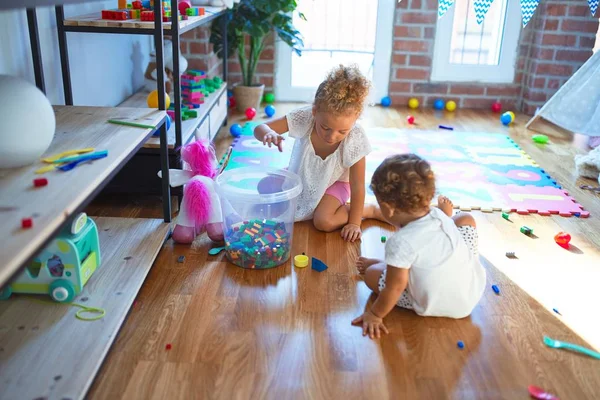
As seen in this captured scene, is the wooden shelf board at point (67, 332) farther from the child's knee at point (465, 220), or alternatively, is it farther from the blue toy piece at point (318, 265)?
the child's knee at point (465, 220)

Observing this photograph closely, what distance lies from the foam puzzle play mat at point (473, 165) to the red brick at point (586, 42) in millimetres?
989

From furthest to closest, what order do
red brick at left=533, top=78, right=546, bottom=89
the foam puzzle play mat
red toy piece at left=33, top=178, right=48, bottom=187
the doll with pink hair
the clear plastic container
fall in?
red brick at left=533, top=78, right=546, bottom=89, the foam puzzle play mat, the doll with pink hair, the clear plastic container, red toy piece at left=33, top=178, right=48, bottom=187

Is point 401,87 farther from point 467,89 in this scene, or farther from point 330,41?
point 330,41

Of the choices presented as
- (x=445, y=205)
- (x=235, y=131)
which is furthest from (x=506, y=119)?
(x=445, y=205)

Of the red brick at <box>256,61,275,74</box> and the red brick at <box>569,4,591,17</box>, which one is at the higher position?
the red brick at <box>569,4,591,17</box>

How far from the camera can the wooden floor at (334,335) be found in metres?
1.31

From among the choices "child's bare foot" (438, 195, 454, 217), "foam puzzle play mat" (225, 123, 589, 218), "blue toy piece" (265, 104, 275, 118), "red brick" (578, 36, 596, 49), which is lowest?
"foam puzzle play mat" (225, 123, 589, 218)

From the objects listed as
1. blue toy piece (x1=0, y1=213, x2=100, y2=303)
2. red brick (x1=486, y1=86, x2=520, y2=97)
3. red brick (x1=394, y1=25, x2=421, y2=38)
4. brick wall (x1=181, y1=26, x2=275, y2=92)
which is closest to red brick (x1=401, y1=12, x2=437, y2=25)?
red brick (x1=394, y1=25, x2=421, y2=38)

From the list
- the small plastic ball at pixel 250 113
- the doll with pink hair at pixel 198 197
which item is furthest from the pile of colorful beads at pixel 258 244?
the small plastic ball at pixel 250 113

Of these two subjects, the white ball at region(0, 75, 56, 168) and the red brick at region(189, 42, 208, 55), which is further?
the red brick at region(189, 42, 208, 55)

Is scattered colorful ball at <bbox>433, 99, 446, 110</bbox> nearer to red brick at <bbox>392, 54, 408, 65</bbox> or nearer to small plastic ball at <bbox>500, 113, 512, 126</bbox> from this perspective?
red brick at <bbox>392, 54, 408, 65</bbox>

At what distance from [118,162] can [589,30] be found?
11.3 ft

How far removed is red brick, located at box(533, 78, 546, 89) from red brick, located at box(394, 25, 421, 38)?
2.73 ft

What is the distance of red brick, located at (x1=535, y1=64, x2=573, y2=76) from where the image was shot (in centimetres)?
384
